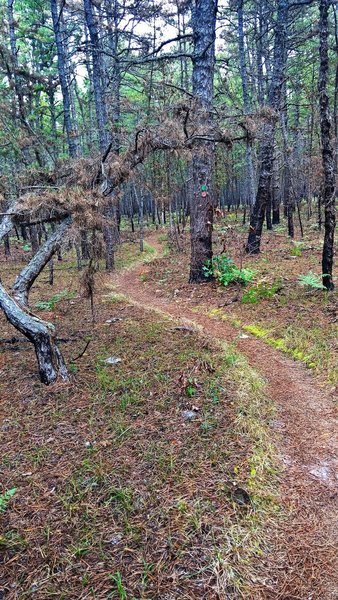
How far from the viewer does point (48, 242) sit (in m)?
5.27

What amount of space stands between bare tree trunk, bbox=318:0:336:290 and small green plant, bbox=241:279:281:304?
1.09 m

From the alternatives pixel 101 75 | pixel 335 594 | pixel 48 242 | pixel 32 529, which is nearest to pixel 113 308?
pixel 48 242

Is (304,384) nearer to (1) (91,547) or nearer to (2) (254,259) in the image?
(1) (91,547)

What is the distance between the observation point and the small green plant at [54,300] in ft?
27.3

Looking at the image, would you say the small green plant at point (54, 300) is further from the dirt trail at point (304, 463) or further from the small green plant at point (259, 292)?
the small green plant at point (259, 292)

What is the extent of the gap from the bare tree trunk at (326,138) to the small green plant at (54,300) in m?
6.07

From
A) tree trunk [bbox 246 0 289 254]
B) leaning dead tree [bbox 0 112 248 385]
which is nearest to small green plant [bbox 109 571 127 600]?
leaning dead tree [bbox 0 112 248 385]

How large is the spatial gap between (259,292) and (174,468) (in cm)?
548

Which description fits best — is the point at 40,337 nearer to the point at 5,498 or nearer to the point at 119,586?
the point at 5,498

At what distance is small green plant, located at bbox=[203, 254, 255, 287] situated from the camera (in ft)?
29.0

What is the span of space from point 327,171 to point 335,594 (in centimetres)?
671

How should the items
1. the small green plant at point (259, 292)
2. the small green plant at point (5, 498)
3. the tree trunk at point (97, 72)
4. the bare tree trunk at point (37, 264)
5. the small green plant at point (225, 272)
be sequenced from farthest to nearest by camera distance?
the tree trunk at point (97, 72) → the small green plant at point (225, 272) → the small green plant at point (259, 292) → the bare tree trunk at point (37, 264) → the small green plant at point (5, 498)

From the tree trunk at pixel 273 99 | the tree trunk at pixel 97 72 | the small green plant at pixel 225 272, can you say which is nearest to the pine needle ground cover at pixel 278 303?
the small green plant at pixel 225 272

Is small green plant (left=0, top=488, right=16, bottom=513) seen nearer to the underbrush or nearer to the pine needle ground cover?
the underbrush
